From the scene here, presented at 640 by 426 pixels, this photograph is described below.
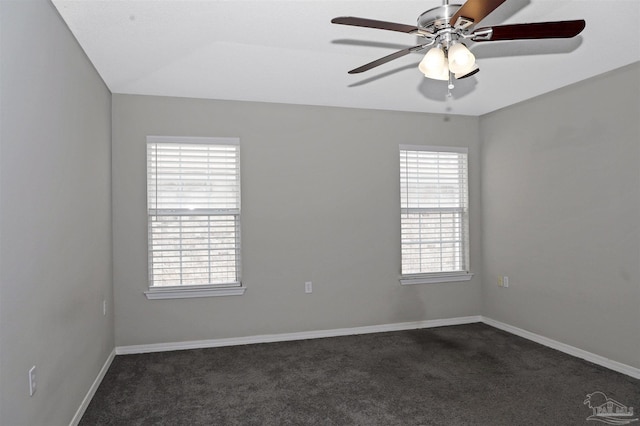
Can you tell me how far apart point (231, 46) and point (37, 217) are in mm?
1665

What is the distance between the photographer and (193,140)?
3980 mm

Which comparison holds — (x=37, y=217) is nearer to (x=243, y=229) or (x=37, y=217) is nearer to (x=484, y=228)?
(x=243, y=229)

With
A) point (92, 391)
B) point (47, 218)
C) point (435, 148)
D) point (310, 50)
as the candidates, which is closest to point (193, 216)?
point (92, 391)

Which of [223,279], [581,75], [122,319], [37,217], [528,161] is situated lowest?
[122,319]

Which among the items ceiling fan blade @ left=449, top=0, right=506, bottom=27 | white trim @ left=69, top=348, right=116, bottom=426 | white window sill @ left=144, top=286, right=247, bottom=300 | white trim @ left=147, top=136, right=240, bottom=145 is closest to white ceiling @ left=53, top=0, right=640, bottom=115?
white trim @ left=147, top=136, right=240, bottom=145

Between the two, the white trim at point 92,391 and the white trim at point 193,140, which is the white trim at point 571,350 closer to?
the white trim at point 193,140

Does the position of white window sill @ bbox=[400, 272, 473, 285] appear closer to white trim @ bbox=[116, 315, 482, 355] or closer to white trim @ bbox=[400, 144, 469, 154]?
white trim @ bbox=[116, 315, 482, 355]

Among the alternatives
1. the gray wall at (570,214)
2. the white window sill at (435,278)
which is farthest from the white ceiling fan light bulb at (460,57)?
the white window sill at (435,278)

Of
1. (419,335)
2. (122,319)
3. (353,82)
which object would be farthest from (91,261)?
(419,335)

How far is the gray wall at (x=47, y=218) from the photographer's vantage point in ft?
5.64

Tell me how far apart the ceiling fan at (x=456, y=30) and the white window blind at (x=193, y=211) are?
254 centimetres

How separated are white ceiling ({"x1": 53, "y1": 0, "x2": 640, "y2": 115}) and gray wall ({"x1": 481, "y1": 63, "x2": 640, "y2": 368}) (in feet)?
0.94

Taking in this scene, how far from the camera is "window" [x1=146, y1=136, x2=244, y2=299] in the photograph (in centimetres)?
392

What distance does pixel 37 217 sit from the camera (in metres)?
2.01
